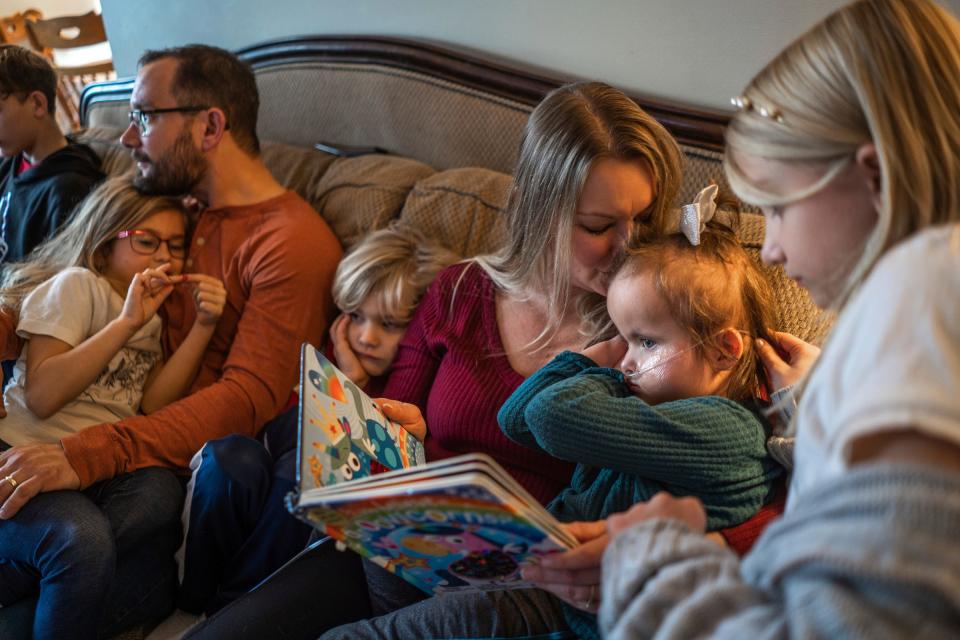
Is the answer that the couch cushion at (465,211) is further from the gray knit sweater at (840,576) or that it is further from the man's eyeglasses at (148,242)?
the gray knit sweater at (840,576)

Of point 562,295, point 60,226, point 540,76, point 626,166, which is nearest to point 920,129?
point 626,166

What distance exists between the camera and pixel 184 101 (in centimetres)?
218

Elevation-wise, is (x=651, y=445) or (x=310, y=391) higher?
(x=310, y=391)

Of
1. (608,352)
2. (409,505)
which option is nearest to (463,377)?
(608,352)

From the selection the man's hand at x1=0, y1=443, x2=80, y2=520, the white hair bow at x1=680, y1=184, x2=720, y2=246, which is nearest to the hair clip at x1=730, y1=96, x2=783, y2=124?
the white hair bow at x1=680, y1=184, x2=720, y2=246

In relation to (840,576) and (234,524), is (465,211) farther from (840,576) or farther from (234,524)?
(840,576)

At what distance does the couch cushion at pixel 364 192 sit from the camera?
213 centimetres

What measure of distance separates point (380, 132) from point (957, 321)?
2052 millimetres

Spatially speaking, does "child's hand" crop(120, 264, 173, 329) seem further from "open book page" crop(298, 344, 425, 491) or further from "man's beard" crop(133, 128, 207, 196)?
"open book page" crop(298, 344, 425, 491)

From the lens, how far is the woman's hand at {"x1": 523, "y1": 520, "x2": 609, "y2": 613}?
3.27 ft

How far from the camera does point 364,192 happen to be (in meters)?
2.17

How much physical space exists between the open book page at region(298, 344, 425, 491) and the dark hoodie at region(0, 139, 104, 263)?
55.7 inches

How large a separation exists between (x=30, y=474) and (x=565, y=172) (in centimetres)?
115

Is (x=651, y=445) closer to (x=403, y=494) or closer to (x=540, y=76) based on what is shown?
(x=403, y=494)
